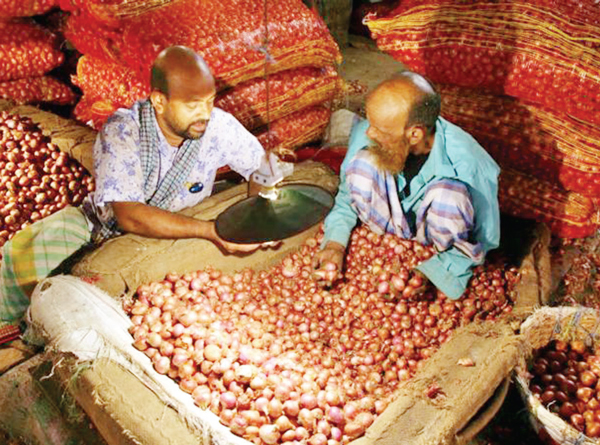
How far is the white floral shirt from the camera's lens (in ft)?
8.83

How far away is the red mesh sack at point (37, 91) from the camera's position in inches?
177

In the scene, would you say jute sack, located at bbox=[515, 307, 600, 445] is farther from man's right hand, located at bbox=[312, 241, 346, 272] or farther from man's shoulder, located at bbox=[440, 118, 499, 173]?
Answer: man's right hand, located at bbox=[312, 241, 346, 272]

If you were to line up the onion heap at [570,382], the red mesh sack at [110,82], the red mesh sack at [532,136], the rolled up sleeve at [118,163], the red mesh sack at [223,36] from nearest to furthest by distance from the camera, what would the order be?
the onion heap at [570,382] → the rolled up sleeve at [118,163] → the red mesh sack at [532,136] → the red mesh sack at [223,36] → the red mesh sack at [110,82]

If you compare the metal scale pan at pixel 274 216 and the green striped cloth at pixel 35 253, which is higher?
the metal scale pan at pixel 274 216

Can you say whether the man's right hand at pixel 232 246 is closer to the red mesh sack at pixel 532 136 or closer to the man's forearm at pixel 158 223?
the man's forearm at pixel 158 223

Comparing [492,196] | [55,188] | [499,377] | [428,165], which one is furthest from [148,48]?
[499,377]

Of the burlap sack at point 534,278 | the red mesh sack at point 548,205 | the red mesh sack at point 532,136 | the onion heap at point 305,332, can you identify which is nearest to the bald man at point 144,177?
the onion heap at point 305,332

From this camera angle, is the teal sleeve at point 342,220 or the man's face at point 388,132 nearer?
the man's face at point 388,132

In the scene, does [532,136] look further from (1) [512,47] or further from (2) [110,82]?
(2) [110,82]

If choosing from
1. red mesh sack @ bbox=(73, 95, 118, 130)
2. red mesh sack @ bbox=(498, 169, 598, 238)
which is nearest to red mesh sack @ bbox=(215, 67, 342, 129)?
red mesh sack @ bbox=(73, 95, 118, 130)

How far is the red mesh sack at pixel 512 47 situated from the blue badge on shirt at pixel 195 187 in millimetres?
1412

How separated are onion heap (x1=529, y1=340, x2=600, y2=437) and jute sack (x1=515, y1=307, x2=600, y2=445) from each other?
48 mm

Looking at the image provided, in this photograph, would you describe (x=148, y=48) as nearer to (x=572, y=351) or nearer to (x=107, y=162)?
(x=107, y=162)

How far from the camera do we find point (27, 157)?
3883mm
